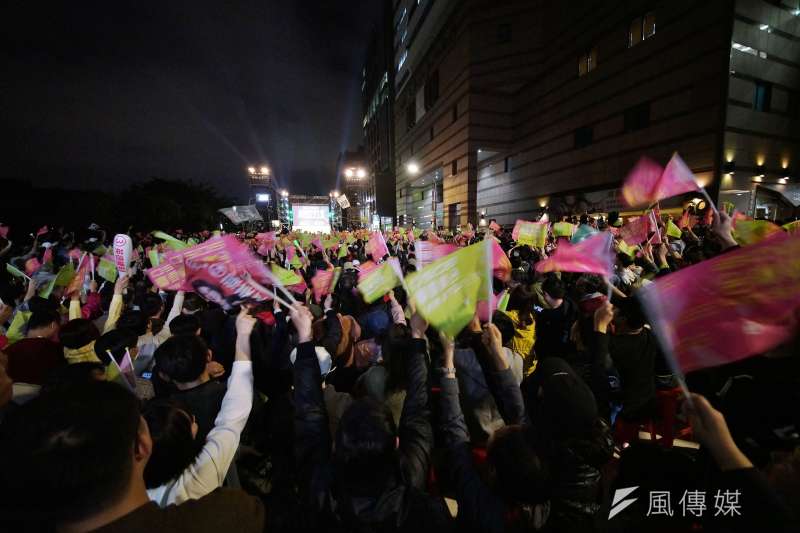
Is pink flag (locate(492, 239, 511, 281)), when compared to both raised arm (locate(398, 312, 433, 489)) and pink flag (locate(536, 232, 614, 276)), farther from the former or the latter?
raised arm (locate(398, 312, 433, 489))

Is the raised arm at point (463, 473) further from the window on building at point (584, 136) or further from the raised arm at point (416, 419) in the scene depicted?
the window on building at point (584, 136)

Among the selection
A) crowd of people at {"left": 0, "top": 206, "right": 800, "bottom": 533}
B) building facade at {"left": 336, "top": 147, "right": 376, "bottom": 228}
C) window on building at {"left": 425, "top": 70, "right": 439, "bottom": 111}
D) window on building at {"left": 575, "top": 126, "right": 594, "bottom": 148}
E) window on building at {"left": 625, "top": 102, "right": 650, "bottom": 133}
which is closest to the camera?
crowd of people at {"left": 0, "top": 206, "right": 800, "bottom": 533}

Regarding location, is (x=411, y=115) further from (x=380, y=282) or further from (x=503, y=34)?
(x=380, y=282)

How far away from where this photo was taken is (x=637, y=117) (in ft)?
61.5

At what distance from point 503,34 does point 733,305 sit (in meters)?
32.4

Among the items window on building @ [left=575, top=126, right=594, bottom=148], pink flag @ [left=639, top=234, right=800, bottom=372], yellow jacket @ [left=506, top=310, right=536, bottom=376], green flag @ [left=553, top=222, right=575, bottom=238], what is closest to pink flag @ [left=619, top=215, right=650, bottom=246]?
green flag @ [left=553, top=222, right=575, bottom=238]

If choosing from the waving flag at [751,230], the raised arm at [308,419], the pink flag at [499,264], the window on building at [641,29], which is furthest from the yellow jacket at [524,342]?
the window on building at [641,29]

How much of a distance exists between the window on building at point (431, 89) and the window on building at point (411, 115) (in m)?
4.61

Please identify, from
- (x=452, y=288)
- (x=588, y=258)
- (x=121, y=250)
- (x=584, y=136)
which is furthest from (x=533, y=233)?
(x=584, y=136)

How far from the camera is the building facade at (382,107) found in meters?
39.7

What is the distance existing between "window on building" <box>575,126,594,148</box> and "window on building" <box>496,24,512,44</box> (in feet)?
35.5

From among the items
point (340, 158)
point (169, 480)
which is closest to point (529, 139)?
point (169, 480)

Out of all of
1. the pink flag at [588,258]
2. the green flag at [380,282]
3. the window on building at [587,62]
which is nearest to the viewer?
the green flag at [380,282]

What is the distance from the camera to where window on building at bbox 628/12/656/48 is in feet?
58.0
